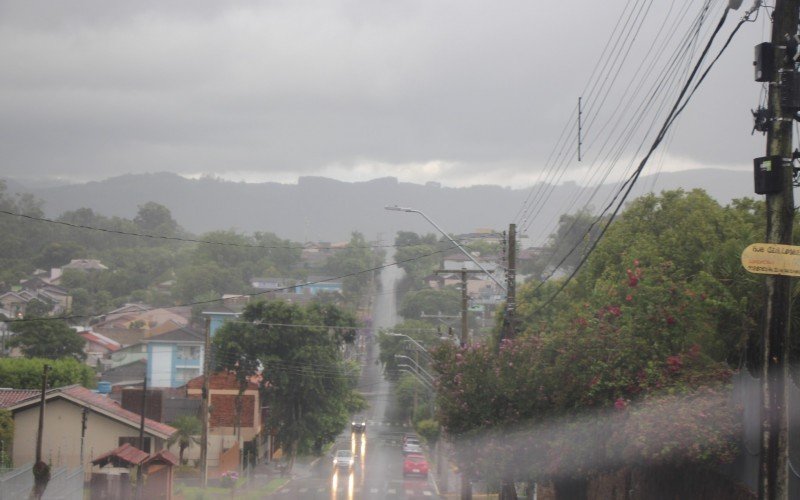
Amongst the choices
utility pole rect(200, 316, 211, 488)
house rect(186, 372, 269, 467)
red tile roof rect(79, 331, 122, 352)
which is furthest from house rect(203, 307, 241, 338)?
utility pole rect(200, 316, 211, 488)

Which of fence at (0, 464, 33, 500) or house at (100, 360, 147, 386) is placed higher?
fence at (0, 464, 33, 500)

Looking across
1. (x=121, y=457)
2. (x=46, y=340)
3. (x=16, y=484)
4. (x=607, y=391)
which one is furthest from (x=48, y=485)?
(x=46, y=340)

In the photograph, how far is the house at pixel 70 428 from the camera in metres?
45.1

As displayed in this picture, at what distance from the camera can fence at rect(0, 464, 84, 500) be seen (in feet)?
91.9

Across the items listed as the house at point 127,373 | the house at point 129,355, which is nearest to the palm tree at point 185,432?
the house at point 127,373

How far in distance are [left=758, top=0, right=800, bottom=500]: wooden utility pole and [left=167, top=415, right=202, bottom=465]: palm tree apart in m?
47.0

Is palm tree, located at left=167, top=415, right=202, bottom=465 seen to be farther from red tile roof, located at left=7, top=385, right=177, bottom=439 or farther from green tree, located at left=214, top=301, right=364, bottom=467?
red tile roof, located at left=7, top=385, right=177, bottom=439

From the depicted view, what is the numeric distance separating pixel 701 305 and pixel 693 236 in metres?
17.6

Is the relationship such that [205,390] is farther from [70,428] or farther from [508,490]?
[508,490]

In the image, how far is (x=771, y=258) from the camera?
1068 centimetres

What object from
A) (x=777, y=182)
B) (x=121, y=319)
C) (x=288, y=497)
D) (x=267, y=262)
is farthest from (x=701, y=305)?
(x=267, y=262)

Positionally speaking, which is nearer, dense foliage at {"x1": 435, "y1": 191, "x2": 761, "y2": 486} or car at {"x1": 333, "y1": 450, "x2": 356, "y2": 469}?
dense foliage at {"x1": 435, "y1": 191, "x2": 761, "y2": 486}

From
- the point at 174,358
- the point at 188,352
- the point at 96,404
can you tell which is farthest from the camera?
the point at 188,352

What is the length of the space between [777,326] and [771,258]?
3.01 feet
